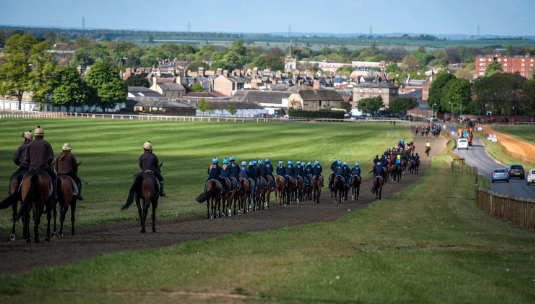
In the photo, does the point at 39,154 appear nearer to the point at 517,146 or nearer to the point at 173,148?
the point at 173,148

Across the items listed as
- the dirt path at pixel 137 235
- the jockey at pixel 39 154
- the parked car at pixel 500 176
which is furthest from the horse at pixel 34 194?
the parked car at pixel 500 176

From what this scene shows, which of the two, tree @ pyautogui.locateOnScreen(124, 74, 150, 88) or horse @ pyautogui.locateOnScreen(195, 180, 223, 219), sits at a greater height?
tree @ pyautogui.locateOnScreen(124, 74, 150, 88)

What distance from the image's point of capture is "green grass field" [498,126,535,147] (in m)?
102

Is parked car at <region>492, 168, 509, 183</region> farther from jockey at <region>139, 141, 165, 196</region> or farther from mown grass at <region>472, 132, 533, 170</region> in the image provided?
jockey at <region>139, 141, 165, 196</region>

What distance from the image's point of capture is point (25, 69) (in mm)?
119438

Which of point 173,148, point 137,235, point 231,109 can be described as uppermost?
point 137,235

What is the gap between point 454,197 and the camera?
38188 mm

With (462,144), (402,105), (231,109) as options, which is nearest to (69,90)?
(231,109)

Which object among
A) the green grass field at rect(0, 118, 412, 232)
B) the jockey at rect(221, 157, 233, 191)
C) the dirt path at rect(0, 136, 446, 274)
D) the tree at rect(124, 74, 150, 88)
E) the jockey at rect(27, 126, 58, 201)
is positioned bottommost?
the green grass field at rect(0, 118, 412, 232)

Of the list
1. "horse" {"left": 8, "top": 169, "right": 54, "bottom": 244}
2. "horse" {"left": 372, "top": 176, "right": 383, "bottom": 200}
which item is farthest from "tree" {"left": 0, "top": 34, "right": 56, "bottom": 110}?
"horse" {"left": 8, "top": 169, "right": 54, "bottom": 244}

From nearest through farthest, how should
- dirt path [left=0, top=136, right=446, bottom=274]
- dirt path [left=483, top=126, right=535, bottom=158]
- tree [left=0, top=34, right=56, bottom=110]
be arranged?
dirt path [left=0, top=136, right=446, bottom=274] → dirt path [left=483, top=126, right=535, bottom=158] → tree [left=0, top=34, right=56, bottom=110]

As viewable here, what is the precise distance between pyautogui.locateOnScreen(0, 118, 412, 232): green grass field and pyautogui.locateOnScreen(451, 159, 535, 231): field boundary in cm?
1248

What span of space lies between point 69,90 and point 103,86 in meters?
10.6

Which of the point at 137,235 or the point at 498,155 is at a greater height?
the point at 137,235
